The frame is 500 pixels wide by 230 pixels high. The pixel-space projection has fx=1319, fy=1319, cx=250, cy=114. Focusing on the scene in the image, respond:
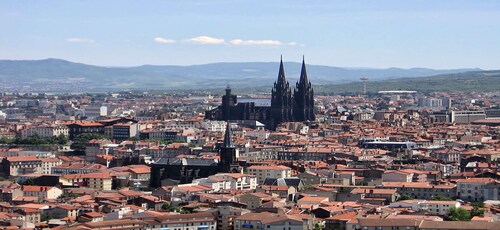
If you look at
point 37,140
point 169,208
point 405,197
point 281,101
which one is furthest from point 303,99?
point 169,208

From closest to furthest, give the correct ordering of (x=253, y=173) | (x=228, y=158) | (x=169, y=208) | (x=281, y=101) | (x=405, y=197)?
(x=169, y=208), (x=405, y=197), (x=228, y=158), (x=253, y=173), (x=281, y=101)

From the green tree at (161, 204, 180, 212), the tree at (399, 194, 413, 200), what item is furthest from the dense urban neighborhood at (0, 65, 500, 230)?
the tree at (399, 194, 413, 200)

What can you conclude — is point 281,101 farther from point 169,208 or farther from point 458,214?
point 458,214

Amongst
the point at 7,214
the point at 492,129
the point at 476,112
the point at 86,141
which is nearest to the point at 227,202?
the point at 7,214

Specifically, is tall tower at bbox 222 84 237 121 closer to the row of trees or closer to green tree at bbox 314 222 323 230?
the row of trees

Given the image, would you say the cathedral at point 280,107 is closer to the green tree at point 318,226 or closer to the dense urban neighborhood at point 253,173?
the dense urban neighborhood at point 253,173

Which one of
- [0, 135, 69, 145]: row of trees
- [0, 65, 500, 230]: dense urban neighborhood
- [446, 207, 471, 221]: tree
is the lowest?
[0, 135, 69, 145]: row of trees

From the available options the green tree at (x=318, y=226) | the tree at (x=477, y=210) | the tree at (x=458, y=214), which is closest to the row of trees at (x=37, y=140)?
the tree at (x=477, y=210)
